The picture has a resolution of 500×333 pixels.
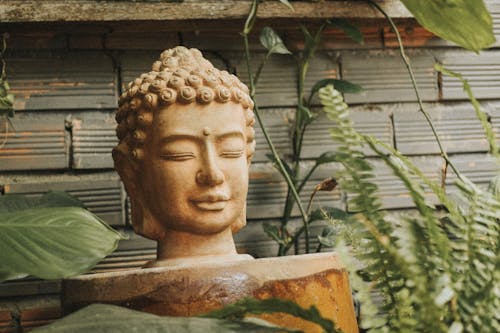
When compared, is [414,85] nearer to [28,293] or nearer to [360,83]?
[360,83]

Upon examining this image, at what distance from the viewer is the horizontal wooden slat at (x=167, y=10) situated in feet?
5.56

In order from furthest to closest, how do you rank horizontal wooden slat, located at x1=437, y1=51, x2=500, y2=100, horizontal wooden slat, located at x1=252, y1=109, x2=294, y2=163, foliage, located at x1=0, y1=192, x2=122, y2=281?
horizontal wooden slat, located at x1=437, y1=51, x2=500, y2=100 < horizontal wooden slat, located at x1=252, y1=109, x2=294, y2=163 < foliage, located at x1=0, y1=192, x2=122, y2=281

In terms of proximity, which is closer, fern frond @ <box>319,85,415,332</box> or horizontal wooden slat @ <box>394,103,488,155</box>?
fern frond @ <box>319,85,415,332</box>

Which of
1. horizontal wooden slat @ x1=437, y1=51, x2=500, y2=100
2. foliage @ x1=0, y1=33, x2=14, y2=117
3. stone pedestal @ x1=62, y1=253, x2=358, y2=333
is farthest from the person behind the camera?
horizontal wooden slat @ x1=437, y1=51, x2=500, y2=100

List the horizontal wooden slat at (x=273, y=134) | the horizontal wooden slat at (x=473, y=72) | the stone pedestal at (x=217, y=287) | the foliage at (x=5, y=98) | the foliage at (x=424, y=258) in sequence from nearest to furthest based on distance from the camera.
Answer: the foliage at (x=424, y=258) < the stone pedestal at (x=217, y=287) < the foliage at (x=5, y=98) < the horizontal wooden slat at (x=273, y=134) < the horizontal wooden slat at (x=473, y=72)

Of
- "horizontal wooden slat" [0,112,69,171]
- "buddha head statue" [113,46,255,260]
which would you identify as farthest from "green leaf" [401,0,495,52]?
"horizontal wooden slat" [0,112,69,171]

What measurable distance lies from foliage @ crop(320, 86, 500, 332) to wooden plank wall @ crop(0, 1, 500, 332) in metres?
1.21

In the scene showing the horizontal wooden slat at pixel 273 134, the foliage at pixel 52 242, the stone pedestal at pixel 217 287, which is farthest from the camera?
the horizontal wooden slat at pixel 273 134

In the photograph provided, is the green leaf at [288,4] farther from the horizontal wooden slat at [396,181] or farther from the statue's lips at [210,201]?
the statue's lips at [210,201]

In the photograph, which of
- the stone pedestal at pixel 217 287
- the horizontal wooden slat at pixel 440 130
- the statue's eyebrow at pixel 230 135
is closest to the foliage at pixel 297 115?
the horizontal wooden slat at pixel 440 130

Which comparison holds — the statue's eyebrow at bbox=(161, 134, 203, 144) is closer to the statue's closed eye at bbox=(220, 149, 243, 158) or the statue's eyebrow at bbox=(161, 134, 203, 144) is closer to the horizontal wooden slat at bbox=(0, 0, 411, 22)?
the statue's closed eye at bbox=(220, 149, 243, 158)

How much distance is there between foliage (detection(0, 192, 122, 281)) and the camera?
2.87ft

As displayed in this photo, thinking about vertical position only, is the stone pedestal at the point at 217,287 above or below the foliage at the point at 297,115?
below

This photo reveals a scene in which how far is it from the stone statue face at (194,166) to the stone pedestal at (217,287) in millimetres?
235
